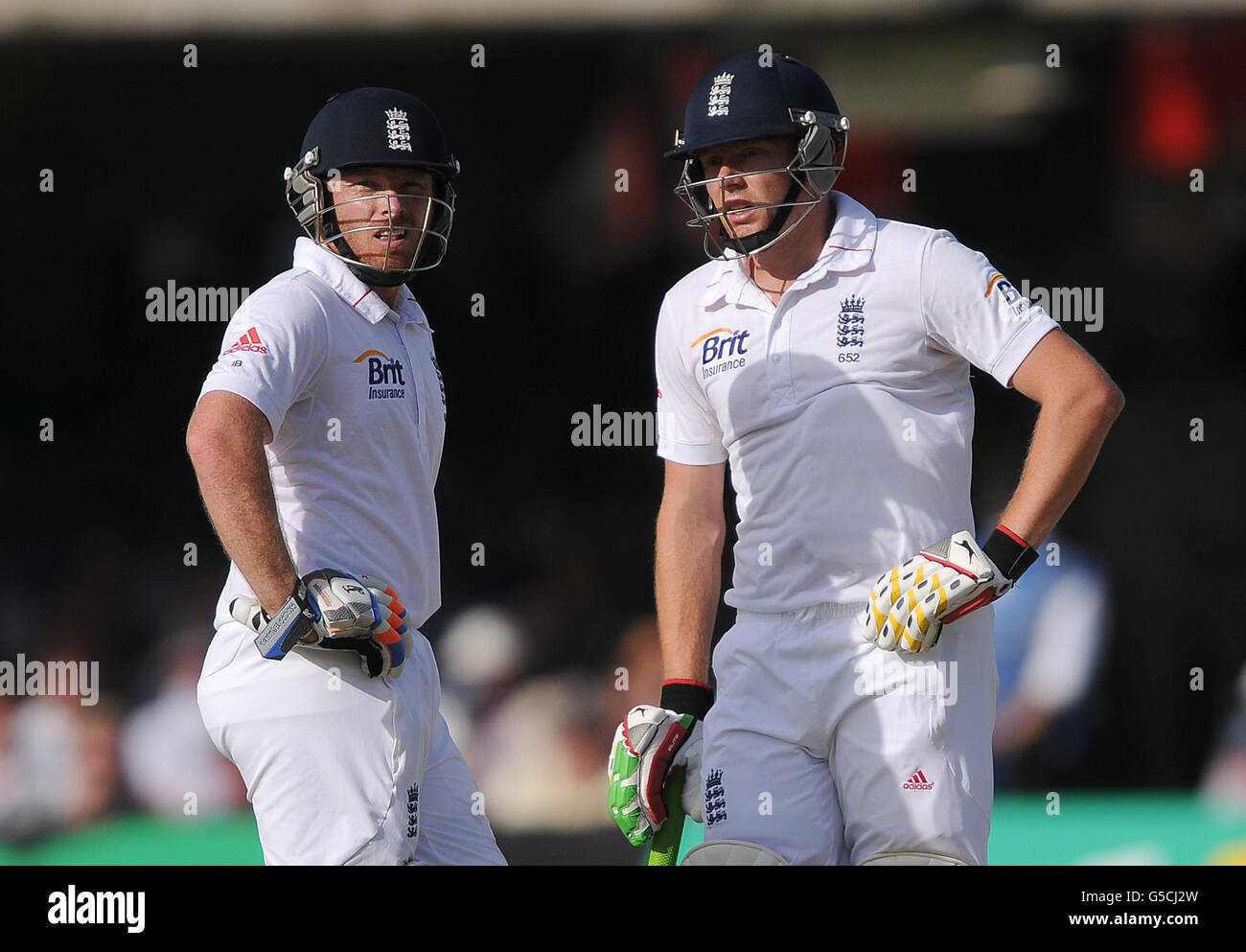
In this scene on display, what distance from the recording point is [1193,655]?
5.52 meters

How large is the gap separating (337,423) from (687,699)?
918mm

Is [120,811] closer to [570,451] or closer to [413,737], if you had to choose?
[570,451]

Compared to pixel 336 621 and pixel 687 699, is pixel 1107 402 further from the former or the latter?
pixel 336 621

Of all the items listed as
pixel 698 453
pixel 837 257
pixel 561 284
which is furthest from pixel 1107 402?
pixel 561 284

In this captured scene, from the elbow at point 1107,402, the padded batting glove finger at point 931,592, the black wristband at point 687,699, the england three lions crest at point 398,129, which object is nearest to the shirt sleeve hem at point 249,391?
the england three lions crest at point 398,129

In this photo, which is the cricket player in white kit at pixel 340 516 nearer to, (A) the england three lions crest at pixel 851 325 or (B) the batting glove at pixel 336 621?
(B) the batting glove at pixel 336 621

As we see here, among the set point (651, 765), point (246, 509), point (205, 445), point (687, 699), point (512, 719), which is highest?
point (205, 445)

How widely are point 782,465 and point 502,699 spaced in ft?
8.57

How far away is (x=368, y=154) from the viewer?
10.7 ft

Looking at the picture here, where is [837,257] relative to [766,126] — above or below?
below

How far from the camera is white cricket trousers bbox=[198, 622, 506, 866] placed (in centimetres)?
302

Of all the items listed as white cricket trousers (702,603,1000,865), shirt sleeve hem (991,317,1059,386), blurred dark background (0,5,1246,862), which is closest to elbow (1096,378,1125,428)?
shirt sleeve hem (991,317,1059,386)

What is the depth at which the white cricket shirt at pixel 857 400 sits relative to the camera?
3.09 meters

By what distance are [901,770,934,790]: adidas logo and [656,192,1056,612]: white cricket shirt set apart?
0.34 m
